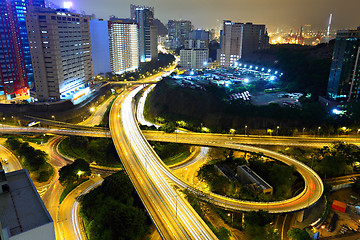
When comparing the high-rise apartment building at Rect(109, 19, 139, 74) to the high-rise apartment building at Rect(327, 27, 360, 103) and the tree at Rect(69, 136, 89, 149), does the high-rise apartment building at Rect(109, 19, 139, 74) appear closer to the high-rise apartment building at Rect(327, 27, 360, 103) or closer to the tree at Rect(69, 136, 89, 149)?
the tree at Rect(69, 136, 89, 149)

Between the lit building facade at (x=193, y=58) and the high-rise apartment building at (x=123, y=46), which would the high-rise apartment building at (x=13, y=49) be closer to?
the high-rise apartment building at (x=123, y=46)

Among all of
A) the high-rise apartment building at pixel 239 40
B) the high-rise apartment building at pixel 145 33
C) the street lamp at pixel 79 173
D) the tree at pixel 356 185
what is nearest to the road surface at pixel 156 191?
the street lamp at pixel 79 173

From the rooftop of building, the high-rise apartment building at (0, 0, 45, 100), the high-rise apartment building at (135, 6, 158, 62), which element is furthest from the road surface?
the high-rise apartment building at (135, 6, 158, 62)

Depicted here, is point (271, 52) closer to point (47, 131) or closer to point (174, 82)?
point (174, 82)

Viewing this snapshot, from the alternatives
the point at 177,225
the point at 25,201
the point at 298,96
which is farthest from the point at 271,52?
the point at 25,201

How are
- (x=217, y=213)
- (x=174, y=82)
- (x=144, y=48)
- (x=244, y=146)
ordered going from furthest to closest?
(x=144, y=48) < (x=174, y=82) < (x=244, y=146) < (x=217, y=213)

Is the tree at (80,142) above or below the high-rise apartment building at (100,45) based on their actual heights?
below
